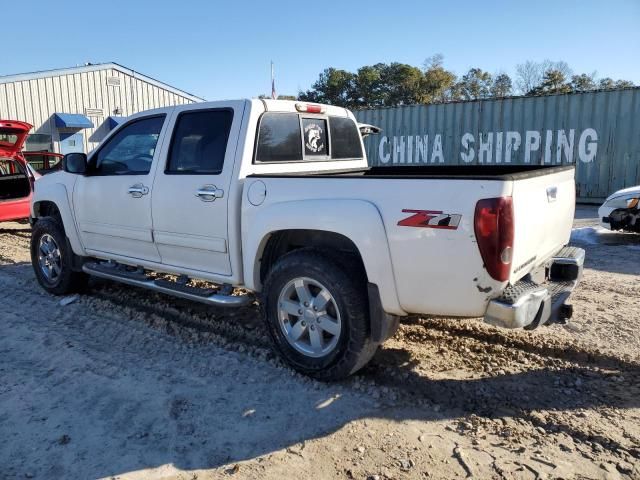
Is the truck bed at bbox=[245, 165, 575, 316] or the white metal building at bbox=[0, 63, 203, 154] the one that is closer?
the truck bed at bbox=[245, 165, 575, 316]

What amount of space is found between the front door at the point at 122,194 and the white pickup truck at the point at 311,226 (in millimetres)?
17

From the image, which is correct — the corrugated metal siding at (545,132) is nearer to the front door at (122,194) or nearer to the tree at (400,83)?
the front door at (122,194)

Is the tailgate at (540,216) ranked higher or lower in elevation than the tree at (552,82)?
lower

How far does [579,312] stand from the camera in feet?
15.9

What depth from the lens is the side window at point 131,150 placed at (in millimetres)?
4598

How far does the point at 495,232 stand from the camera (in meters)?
2.76

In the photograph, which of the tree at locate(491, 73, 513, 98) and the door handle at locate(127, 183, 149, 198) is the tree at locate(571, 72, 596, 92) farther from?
the door handle at locate(127, 183, 149, 198)

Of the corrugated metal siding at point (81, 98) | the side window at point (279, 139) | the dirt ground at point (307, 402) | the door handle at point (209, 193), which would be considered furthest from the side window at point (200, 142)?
the corrugated metal siding at point (81, 98)

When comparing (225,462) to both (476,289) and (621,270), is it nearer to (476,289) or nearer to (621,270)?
(476,289)

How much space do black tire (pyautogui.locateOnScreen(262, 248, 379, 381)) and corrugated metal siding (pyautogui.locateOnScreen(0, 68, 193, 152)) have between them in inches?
665

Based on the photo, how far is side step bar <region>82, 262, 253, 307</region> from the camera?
3.97 meters

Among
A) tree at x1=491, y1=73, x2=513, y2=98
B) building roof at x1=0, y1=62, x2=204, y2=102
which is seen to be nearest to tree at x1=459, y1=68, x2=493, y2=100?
tree at x1=491, y1=73, x2=513, y2=98

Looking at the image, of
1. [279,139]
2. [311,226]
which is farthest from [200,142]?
[311,226]

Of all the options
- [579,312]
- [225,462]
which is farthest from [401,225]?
[579,312]
